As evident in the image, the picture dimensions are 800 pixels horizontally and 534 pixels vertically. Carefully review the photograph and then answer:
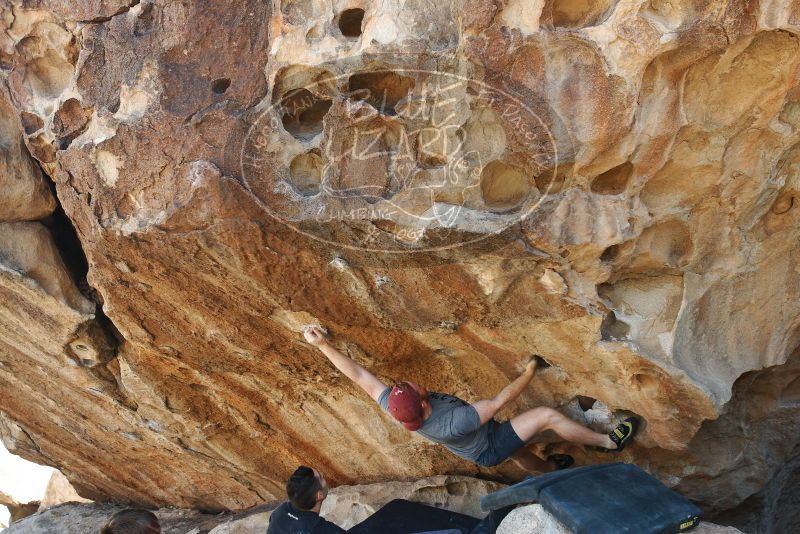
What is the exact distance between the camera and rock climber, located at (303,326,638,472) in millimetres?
3186

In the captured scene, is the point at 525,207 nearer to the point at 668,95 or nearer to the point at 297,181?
the point at 668,95

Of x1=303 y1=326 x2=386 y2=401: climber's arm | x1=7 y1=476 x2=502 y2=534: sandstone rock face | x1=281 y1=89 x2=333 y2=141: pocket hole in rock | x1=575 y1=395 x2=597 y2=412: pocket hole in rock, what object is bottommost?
x1=7 y1=476 x2=502 y2=534: sandstone rock face

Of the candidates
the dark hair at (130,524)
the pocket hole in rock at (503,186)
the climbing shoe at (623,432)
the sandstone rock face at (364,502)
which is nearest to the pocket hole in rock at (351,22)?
the pocket hole in rock at (503,186)

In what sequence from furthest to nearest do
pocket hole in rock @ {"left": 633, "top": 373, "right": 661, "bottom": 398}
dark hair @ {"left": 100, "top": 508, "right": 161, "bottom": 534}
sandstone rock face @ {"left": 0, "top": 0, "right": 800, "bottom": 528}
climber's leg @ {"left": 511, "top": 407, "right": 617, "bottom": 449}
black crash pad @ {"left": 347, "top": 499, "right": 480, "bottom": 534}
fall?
black crash pad @ {"left": 347, "top": 499, "right": 480, "bottom": 534} < climber's leg @ {"left": 511, "top": 407, "right": 617, "bottom": 449} < dark hair @ {"left": 100, "top": 508, "right": 161, "bottom": 534} < pocket hole in rock @ {"left": 633, "top": 373, "right": 661, "bottom": 398} < sandstone rock face @ {"left": 0, "top": 0, "right": 800, "bottom": 528}

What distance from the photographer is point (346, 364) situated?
3268 millimetres


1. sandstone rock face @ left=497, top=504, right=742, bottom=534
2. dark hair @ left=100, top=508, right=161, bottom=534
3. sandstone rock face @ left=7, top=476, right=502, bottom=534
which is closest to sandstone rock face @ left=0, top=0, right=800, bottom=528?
sandstone rock face @ left=7, top=476, right=502, bottom=534

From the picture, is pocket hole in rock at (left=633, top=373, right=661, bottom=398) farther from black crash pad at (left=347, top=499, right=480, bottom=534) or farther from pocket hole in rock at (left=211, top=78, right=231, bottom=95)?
pocket hole in rock at (left=211, top=78, right=231, bottom=95)

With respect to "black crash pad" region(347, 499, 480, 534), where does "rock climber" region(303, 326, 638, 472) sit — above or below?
above

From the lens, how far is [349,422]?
393 cm

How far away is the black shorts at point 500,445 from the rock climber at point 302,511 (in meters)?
0.68

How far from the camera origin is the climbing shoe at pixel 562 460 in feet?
11.7

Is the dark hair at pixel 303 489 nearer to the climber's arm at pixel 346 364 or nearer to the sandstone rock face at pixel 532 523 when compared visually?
the climber's arm at pixel 346 364

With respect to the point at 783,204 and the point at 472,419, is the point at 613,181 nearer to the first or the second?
the point at 783,204

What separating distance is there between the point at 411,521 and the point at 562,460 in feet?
2.39
